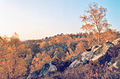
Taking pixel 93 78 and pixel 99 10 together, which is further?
pixel 99 10

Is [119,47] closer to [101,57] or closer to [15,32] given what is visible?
[101,57]

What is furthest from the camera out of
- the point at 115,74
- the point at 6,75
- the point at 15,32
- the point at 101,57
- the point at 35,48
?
the point at 35,48

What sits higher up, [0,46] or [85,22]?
[85,22]

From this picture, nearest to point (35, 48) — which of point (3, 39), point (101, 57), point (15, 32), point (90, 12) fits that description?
point (15, 32)

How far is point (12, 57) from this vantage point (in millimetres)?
17891

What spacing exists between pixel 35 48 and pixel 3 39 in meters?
53.8

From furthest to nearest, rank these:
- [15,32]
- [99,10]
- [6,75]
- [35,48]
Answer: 1. [35,48]
2. [15,32]
3. [99,10]
4. [6,75]

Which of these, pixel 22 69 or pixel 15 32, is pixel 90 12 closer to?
pixel 22 69

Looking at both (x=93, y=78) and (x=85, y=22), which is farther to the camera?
(x=85, y=22)

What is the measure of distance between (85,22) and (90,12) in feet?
7.11

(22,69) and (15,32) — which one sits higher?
(15,32)

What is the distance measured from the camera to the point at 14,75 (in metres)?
17.4

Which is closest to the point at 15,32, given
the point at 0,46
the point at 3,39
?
the point at 3,39

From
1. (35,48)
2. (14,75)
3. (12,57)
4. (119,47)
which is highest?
(119,47)
